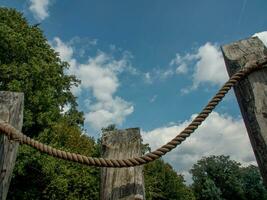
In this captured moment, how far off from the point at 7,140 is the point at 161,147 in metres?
1.06

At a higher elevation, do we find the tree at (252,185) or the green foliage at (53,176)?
the tree at (252,185)

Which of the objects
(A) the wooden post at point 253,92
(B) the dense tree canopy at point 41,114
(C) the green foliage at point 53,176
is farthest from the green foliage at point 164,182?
(A) the wooden post at point 253,92

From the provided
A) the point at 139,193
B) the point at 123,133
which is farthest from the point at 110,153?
the point at 139,193

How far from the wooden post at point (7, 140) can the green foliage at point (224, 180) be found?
149 ft

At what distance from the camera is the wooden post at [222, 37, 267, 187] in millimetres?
1993

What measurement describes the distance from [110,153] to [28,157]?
47.4 ft

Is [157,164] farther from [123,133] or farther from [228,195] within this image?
[123,133]

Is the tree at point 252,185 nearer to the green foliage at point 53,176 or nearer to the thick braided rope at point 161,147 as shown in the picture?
the green foliage at point 53,176

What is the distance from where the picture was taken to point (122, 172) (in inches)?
89.2

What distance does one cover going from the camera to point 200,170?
49094mm

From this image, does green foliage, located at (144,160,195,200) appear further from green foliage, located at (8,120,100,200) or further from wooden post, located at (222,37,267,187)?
wooden post, located at (222,37,267,187)

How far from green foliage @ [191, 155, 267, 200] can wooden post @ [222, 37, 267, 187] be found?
4548 cm

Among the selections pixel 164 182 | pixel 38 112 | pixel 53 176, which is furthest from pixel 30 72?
pixel 164 182

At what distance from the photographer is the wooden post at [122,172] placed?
2137mm
